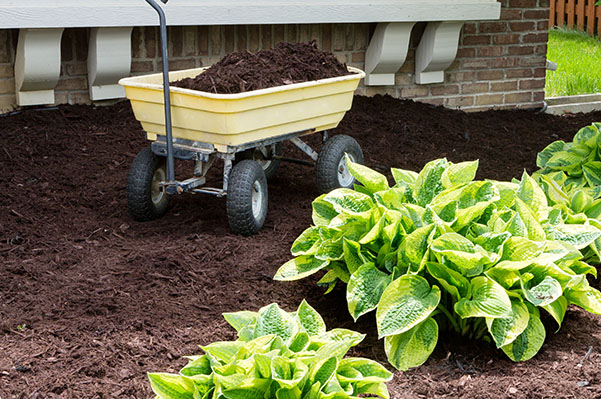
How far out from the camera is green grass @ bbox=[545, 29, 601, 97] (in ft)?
25.6

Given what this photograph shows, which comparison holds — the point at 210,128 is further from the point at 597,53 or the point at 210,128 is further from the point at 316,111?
the point at 597,53

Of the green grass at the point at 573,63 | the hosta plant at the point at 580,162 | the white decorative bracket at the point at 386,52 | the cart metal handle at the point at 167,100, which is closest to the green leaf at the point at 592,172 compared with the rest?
the hosta plant at the point at 580,162

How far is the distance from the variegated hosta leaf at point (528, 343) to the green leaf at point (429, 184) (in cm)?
59

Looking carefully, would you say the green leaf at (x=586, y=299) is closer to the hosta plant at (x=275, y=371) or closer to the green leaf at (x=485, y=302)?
the green leaf at (x=485, y=302)

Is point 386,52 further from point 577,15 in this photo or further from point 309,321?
point 577,15

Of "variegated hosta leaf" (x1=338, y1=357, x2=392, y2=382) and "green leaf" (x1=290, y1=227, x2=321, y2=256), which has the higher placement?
"green leaf" (x1=290, y1=227, x2=321, y2=256)

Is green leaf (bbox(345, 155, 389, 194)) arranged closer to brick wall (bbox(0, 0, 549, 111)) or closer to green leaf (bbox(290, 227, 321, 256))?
green leaf (bbox(290, 227, 321, 256))

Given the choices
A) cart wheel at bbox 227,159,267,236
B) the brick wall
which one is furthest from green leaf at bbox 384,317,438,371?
the brick wall

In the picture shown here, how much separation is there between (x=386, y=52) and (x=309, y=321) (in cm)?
392

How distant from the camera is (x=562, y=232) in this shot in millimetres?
2836

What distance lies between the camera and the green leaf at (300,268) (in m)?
2.82

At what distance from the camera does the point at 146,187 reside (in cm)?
A: 364

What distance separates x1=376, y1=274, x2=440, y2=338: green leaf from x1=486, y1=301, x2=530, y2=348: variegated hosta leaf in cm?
19

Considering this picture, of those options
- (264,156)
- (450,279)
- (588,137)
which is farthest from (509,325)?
(264,156)
